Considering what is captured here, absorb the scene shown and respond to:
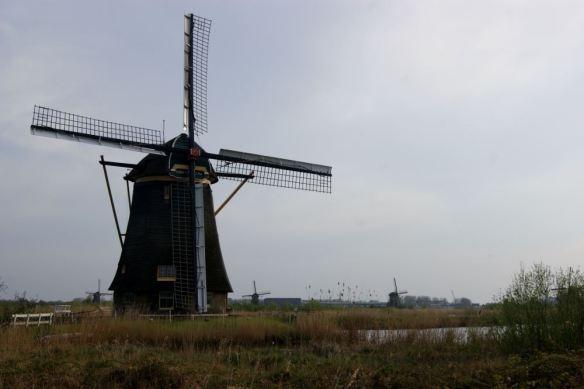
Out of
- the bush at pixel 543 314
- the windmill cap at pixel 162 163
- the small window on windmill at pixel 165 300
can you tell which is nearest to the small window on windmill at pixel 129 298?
the small window on windmill at pixel 165 300

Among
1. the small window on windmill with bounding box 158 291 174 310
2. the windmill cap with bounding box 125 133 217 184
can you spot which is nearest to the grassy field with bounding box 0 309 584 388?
the small window on windmill with bounding box 158 291 174 310

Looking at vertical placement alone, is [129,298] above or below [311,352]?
above

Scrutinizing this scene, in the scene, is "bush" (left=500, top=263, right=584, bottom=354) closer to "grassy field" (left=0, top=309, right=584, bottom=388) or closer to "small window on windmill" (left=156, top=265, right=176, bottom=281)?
"grassy field" (left=0, top=309, right=584, bottom=388)

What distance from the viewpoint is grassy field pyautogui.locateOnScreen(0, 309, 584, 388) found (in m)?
8.20

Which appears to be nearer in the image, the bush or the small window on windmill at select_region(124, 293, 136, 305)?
the bush

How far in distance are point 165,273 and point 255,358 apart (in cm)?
819

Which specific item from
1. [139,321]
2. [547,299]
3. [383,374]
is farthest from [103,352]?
[547,299]

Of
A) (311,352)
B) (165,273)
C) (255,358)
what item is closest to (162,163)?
(165,273)

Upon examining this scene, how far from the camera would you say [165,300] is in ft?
61.5

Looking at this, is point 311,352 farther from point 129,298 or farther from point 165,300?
point 129,298

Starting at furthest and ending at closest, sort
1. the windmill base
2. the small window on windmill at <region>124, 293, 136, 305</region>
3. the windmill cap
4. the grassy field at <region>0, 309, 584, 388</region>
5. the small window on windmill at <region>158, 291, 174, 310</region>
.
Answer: the windmill cap → the small window on windmill at <region>124, 293, 136, 305</region> → the small window on windmill at <region>158, 291, 174, 310</region> → the windmill base → the grassy field at <region>0, 309, 584, 388</region>

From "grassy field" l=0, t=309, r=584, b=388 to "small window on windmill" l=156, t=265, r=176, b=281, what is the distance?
2716 millimetres

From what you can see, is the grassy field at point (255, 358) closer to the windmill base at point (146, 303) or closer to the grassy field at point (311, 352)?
the grassy field at point (311, 352)

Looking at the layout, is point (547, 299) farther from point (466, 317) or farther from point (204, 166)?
point (466, 317)
